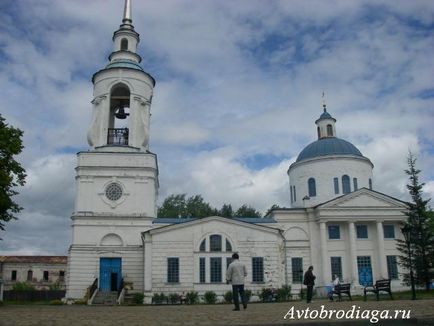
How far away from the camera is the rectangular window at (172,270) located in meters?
33.0

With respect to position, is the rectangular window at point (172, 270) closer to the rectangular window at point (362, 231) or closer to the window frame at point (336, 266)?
the window frame at point (336, 266)

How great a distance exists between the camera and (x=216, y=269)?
33562 mm

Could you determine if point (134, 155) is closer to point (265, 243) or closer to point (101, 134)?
point (101, 134)

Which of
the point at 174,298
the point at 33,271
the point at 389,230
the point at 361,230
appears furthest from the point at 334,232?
the point at 33,271

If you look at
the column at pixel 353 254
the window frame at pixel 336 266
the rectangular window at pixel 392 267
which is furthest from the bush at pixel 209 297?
the rectangular window at pixel 392 267

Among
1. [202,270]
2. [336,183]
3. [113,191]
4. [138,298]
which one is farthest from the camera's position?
[336,183]

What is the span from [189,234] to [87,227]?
7.48m

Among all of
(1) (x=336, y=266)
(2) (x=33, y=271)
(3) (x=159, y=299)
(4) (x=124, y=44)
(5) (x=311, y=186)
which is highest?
(4) (x=124, y=44)

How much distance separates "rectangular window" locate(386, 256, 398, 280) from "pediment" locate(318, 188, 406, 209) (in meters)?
4.17

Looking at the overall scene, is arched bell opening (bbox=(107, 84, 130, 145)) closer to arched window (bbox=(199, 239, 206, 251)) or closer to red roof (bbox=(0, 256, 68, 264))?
arched window (bbox=(199, 239, 206, 251))

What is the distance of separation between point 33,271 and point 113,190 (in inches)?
1399

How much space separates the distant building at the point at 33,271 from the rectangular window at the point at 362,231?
40118mm

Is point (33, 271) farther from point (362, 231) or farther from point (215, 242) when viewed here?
point (362, 231)

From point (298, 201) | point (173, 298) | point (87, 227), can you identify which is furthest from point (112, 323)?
point (298, 201)
